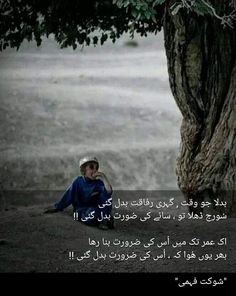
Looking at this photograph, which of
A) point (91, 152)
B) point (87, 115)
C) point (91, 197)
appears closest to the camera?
point (91, 197)

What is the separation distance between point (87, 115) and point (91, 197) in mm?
1617

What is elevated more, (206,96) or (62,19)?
(62,19)

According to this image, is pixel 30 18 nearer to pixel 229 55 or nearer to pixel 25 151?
pixel 25 151

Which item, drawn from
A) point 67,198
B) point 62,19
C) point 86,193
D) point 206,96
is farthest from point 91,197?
point 62,19

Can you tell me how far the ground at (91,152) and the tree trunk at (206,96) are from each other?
14.8 inches

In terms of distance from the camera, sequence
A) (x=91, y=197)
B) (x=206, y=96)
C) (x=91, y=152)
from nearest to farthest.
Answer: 1. (x=91, y=197)
2. (x=206, y=96)
3. (x=91, y=152)

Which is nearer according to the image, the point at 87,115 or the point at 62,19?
the point at 62,19

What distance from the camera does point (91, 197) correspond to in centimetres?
388

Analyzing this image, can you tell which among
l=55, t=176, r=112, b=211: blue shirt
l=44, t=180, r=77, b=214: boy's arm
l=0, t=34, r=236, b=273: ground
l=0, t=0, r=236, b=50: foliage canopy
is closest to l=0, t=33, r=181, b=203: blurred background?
l=0, t=34, r=236, b=273: ground

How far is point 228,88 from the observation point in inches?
174

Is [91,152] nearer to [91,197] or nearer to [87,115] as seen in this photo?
[87,115]

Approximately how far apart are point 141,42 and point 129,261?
3.19 m

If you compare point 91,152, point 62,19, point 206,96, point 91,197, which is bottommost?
point 91,197
